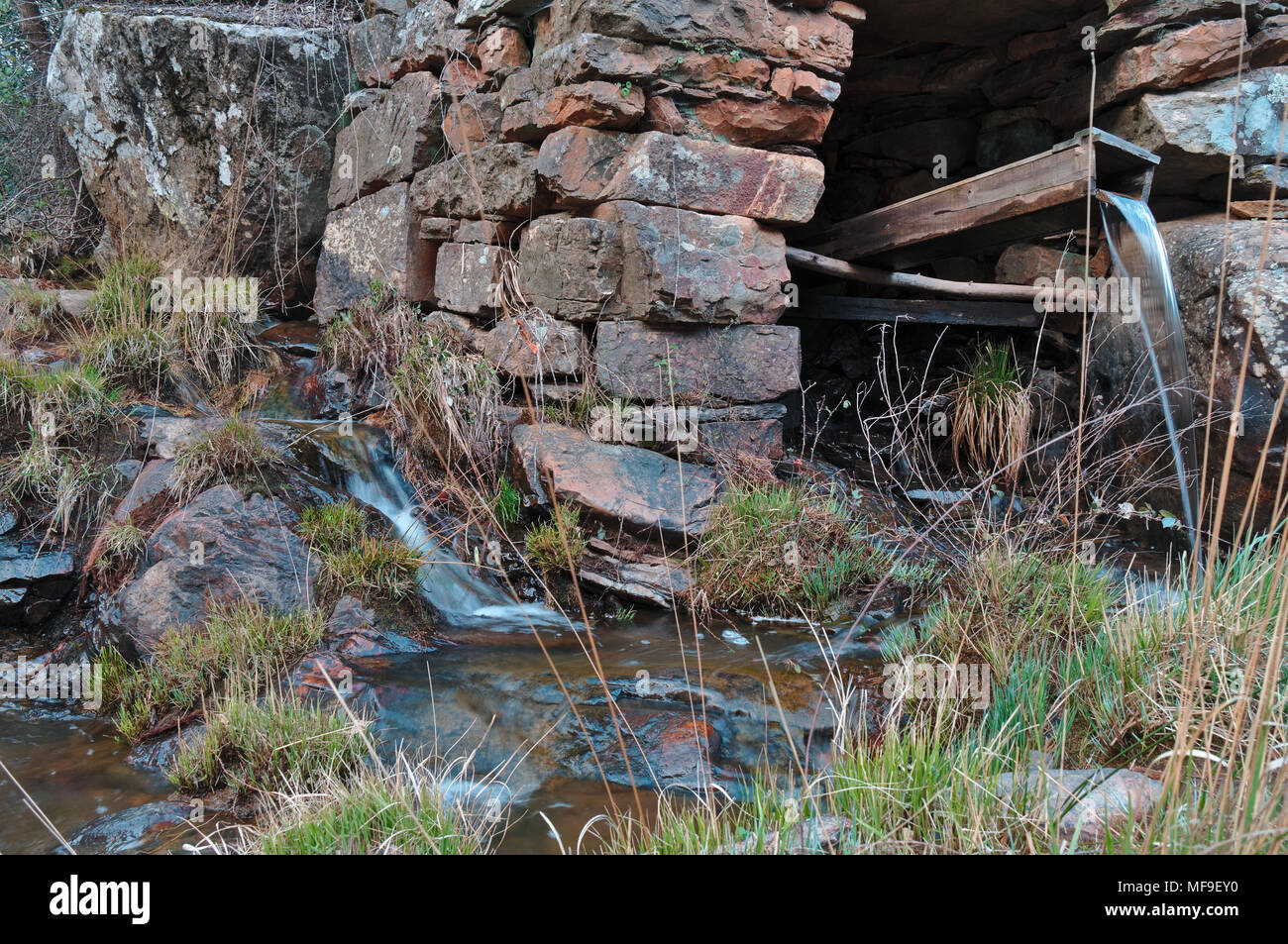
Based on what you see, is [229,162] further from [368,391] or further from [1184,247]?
[1184,247]

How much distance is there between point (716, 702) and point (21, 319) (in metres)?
4.97

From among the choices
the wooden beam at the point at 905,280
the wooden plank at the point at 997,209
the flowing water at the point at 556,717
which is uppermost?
the wooden plank at the point at 997,209

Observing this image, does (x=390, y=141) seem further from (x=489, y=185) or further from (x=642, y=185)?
(x=642, y=185)

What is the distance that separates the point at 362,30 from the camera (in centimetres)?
639

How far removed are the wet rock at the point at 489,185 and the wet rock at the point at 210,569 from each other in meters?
2.18

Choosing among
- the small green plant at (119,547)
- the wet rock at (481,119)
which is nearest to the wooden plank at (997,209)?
the wet rock at (481,119)

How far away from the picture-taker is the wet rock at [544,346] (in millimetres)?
4934

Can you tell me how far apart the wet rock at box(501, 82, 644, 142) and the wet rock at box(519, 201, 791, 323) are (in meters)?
0.45

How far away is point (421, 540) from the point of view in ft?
15.1

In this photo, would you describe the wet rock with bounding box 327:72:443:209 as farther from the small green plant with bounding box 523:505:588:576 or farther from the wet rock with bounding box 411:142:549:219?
the small green plant with bounding box 523:505:588:576

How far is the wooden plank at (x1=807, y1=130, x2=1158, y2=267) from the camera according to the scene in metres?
4.77

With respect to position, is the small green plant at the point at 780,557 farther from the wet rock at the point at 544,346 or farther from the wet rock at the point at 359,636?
the wet rock at the point at 359,636

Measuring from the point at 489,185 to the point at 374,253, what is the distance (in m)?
1.25

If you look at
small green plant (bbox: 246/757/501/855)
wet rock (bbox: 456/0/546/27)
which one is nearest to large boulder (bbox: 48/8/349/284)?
wet rock (bbox: 456/0/546/27)
